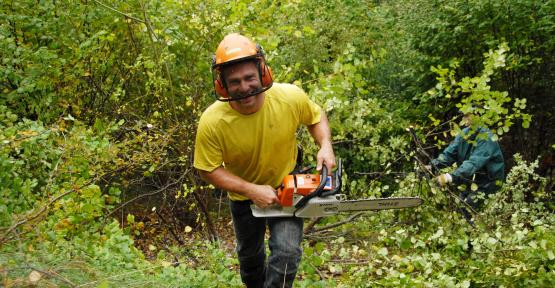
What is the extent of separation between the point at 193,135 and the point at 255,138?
2.78 m

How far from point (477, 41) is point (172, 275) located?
18.8 feet

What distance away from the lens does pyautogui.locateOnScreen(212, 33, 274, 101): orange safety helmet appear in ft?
10.6

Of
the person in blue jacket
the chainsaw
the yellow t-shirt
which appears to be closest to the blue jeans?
the chainsaw

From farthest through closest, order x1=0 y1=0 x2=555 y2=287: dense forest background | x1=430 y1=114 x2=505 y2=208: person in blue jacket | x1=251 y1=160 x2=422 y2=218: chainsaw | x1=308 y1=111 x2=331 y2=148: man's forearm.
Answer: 1. x1=430 y1=114 x2=505 y2=208: person in blue jacket
2. x1=0 y1=0 x2=555 y2=287: dense forest background
3. x1=308 y1=111 x2=331 y2=148: man's forearm
4. x1=251 y1=160 x2=422 y2=218: chainsaw

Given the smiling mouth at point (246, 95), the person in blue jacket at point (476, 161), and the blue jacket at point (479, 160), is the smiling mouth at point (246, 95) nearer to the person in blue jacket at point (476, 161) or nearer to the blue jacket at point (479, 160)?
the person in blue jacket at point (476, 161)

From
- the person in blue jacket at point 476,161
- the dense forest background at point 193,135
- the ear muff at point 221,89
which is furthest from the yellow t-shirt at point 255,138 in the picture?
the person in blue jacket at point 476,161

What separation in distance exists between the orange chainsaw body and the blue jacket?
9.03 ft

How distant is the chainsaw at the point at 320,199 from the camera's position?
10.5ft

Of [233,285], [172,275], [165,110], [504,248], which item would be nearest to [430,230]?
[504,248]

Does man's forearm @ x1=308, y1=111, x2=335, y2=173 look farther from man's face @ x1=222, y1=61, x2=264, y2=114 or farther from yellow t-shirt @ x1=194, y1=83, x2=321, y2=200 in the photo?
man's face @ x1=222, y1=61, x2=264, y2=114

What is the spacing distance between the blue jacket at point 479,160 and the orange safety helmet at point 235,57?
116 inches

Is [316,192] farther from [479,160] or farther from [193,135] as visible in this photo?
[479,160]

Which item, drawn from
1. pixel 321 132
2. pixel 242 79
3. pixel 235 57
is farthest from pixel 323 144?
pixel 235 57

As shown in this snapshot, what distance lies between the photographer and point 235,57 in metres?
3.21
